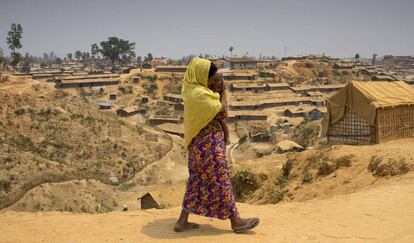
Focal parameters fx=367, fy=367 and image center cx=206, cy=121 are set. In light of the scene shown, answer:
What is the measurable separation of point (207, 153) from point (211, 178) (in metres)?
0.25

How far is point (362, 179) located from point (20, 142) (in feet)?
73.5

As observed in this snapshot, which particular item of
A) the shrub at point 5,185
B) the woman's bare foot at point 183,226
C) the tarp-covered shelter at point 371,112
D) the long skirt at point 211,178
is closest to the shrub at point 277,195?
the tarp-covered shelter at point 371,112

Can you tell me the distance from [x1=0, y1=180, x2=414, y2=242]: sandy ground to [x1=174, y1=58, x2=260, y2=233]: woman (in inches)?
9.6

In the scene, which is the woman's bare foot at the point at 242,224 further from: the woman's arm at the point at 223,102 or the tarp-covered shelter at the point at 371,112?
the tarp-covered shelter at the point at 371,112

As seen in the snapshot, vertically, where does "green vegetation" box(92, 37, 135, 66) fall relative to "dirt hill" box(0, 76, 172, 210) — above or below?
above

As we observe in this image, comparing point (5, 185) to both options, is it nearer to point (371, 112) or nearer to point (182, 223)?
point (371, 112)

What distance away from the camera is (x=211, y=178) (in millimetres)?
3688

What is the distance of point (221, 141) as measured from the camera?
12.4 ft

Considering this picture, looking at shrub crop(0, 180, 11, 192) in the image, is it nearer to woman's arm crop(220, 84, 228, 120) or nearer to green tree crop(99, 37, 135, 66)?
woman's arm crop(220, 84, 228, 120)

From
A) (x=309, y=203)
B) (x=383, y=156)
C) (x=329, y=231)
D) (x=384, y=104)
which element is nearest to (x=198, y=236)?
(x=329, y=231)

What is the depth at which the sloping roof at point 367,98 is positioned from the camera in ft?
29.5

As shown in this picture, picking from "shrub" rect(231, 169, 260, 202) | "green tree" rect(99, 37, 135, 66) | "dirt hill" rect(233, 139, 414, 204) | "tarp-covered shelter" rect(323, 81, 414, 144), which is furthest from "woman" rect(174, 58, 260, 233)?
"green tree" rect(99, 37, 135, 66)

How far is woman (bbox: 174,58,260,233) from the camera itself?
145 inches

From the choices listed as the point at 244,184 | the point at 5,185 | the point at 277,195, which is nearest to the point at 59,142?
the point at 5,185
